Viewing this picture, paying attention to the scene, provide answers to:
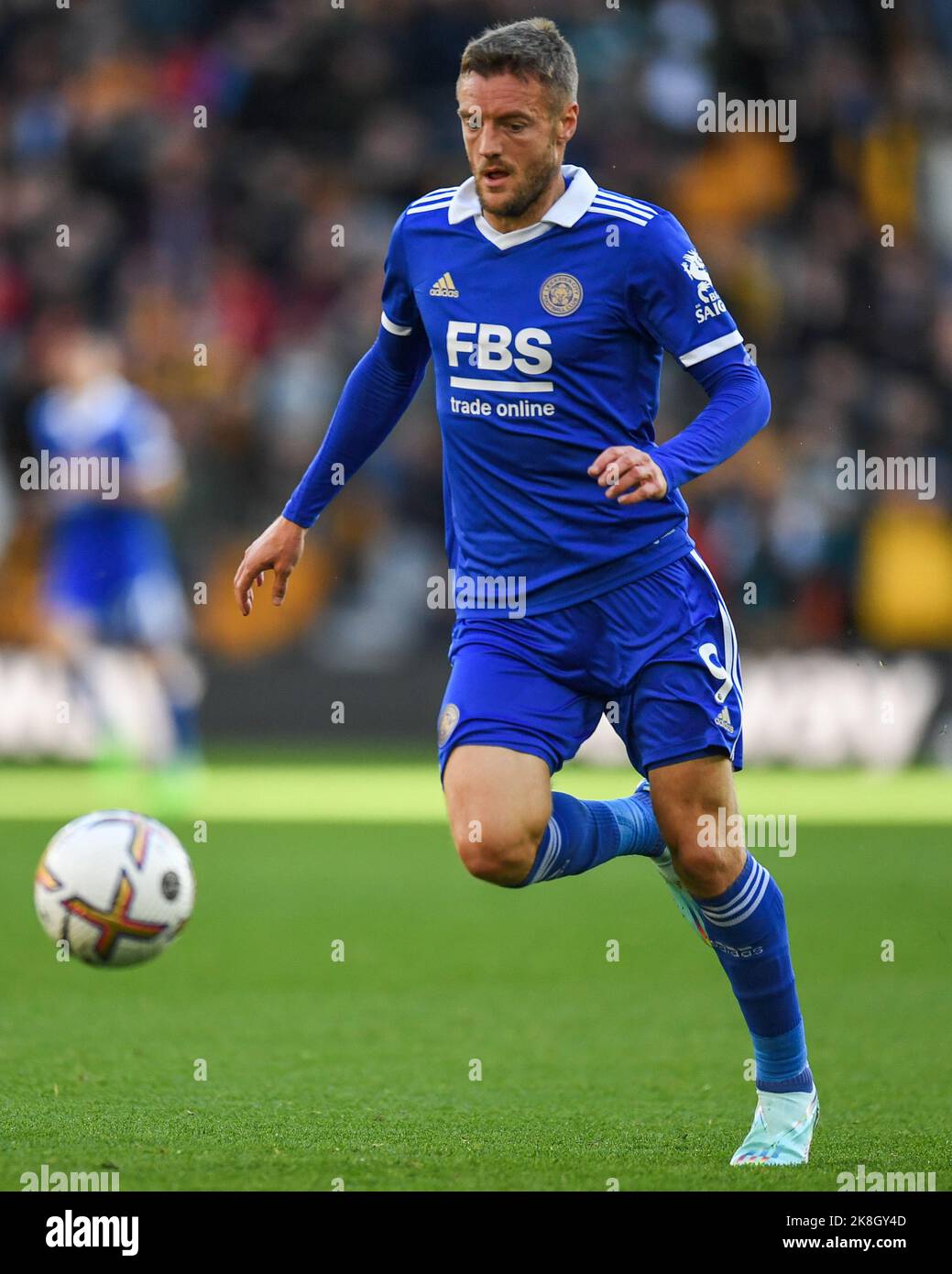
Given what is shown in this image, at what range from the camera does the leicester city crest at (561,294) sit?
434 cm

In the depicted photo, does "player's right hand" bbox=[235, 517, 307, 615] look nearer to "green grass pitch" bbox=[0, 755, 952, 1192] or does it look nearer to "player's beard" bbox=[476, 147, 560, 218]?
"player's beard" bbox=[476, 147, 560, 218]

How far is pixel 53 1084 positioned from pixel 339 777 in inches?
311

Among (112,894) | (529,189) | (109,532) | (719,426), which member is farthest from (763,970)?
(109,532)

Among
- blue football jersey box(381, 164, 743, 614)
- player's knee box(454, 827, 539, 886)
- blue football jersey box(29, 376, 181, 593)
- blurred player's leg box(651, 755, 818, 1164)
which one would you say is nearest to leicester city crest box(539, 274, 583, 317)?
blue football jersey box(381, 164, 743, 614)

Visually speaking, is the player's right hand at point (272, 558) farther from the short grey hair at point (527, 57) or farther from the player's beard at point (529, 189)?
the short grey hair at point (527, 57)

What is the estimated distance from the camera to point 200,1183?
3838mm

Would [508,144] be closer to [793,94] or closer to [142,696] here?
[142,696]

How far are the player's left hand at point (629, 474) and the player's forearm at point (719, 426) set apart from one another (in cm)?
7

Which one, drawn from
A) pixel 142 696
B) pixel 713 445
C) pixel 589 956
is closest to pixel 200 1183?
pixel 713 445

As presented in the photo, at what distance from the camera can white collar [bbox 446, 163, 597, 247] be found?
14.5 feet

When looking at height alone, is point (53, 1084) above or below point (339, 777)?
below

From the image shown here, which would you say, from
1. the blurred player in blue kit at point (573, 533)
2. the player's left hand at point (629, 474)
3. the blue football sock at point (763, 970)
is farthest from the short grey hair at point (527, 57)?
the blue football sock at point (763, 970)

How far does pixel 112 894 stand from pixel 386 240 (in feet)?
41.1

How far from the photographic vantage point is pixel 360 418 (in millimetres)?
4867
